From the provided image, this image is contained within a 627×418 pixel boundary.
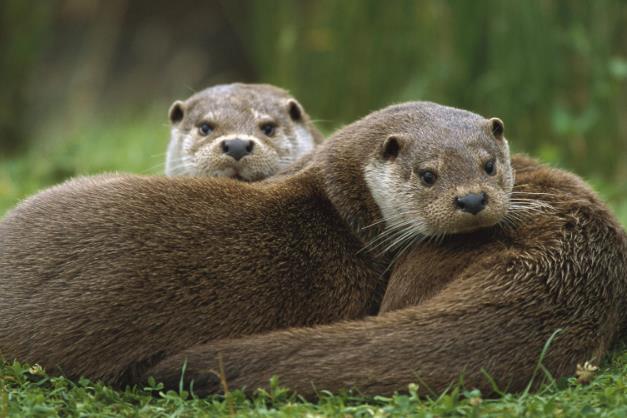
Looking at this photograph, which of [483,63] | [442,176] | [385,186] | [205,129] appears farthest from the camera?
[483,63]

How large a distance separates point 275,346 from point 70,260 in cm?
79

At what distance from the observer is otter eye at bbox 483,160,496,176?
3.84m

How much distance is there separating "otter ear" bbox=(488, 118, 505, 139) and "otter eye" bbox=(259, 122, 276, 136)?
5.61ft

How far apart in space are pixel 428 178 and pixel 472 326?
0.76 meters

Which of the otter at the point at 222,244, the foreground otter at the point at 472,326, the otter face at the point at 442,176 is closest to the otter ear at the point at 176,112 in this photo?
the otter at the point at 222,244

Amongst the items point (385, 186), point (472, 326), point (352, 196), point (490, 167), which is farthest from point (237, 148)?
point (472, 326)

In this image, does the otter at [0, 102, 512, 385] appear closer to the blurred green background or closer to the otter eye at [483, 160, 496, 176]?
the otter eye at [483, 160, 496, 176]

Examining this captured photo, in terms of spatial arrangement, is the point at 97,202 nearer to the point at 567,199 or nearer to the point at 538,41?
the point at 567,199

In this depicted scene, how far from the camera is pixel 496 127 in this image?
407cm

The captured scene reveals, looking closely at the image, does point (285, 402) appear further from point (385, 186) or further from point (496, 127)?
point (496, 127)

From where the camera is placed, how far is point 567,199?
12.5 feet

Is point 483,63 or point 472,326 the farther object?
point 483,63

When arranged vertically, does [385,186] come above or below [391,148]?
below

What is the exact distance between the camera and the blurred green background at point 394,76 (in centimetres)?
692
